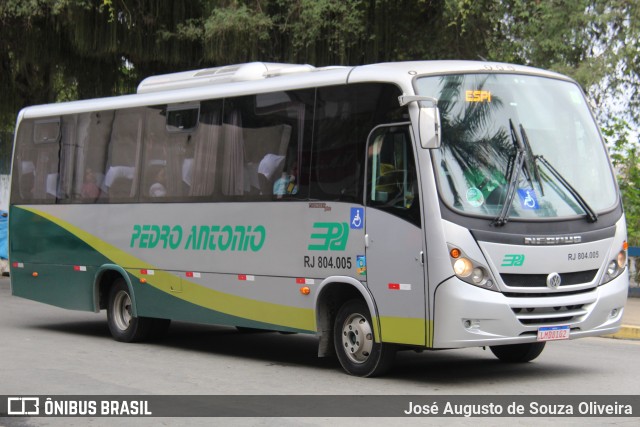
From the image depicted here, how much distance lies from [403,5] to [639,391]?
10726mm

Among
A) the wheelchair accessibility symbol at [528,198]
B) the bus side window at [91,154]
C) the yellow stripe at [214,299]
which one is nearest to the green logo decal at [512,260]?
the wheelchair accessibility symbol at [528,198]

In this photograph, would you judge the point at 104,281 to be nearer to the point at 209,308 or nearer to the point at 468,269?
the point at 209,308

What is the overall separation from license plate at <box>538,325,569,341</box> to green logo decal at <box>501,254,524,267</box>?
68 cm

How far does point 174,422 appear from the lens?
886cm

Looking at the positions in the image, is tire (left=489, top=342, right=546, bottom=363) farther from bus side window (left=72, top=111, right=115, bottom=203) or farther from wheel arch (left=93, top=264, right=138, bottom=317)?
bus side window (left=72, top=111, right=115, bottom=203)

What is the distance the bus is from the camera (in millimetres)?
10461

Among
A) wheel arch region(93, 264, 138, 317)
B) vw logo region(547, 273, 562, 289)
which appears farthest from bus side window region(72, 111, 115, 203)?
vw logo region(547, 273, 562, 289)

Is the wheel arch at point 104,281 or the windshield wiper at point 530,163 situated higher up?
the windshield wiper at point 530,163

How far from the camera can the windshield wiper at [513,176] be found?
10.5m

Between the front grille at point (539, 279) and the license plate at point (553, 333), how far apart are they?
0.41m

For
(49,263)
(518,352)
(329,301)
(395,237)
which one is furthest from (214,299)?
(49,263)

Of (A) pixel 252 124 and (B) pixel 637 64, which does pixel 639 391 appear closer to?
(A) pixel 252 124

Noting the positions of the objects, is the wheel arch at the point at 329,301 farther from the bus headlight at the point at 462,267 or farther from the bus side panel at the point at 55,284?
the bus side panel at the point at 55,284

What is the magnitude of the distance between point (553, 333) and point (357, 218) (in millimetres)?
2225
